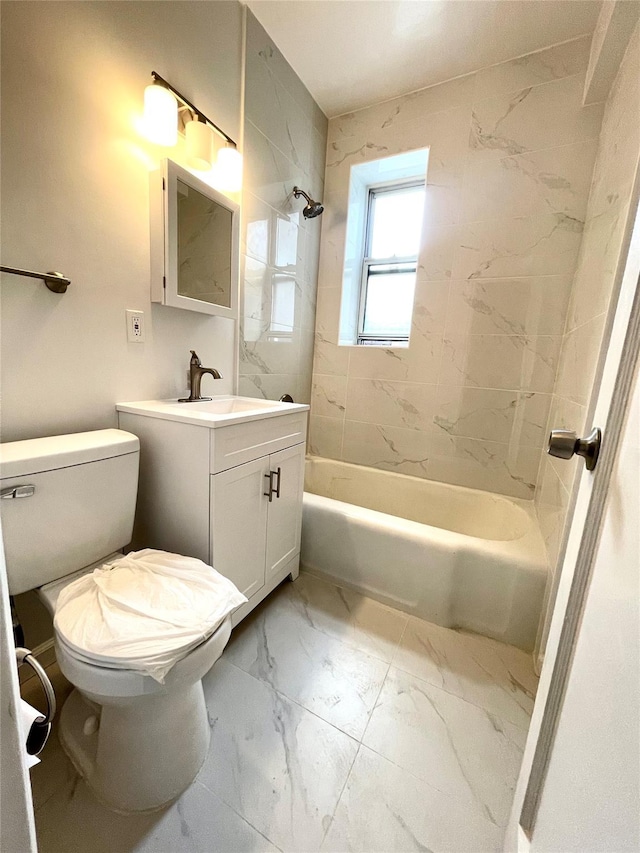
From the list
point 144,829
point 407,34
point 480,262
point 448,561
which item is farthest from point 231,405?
point 407,34

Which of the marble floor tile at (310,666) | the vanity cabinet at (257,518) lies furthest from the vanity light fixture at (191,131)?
the marble floor tile at (310,666)

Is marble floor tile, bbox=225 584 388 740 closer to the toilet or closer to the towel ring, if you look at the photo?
the toilet

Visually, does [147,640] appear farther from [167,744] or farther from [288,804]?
[288,804]

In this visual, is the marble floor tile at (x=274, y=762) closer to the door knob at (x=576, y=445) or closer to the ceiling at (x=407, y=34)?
the door knob at (x=576, y=445)

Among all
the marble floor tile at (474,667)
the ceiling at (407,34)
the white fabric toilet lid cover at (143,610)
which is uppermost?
the ceiling at (407,34)

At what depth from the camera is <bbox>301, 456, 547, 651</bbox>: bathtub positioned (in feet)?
4.48

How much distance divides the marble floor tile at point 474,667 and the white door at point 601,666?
1.84 ft

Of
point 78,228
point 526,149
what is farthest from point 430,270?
point 78,228

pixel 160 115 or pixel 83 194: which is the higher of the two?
pixel 160 115

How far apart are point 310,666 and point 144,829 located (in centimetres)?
58

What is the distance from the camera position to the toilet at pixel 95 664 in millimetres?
773

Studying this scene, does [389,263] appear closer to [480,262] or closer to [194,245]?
[480,262]

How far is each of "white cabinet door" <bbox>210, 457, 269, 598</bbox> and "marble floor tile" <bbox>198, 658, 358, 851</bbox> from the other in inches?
13.8

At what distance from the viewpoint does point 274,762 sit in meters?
0.94
